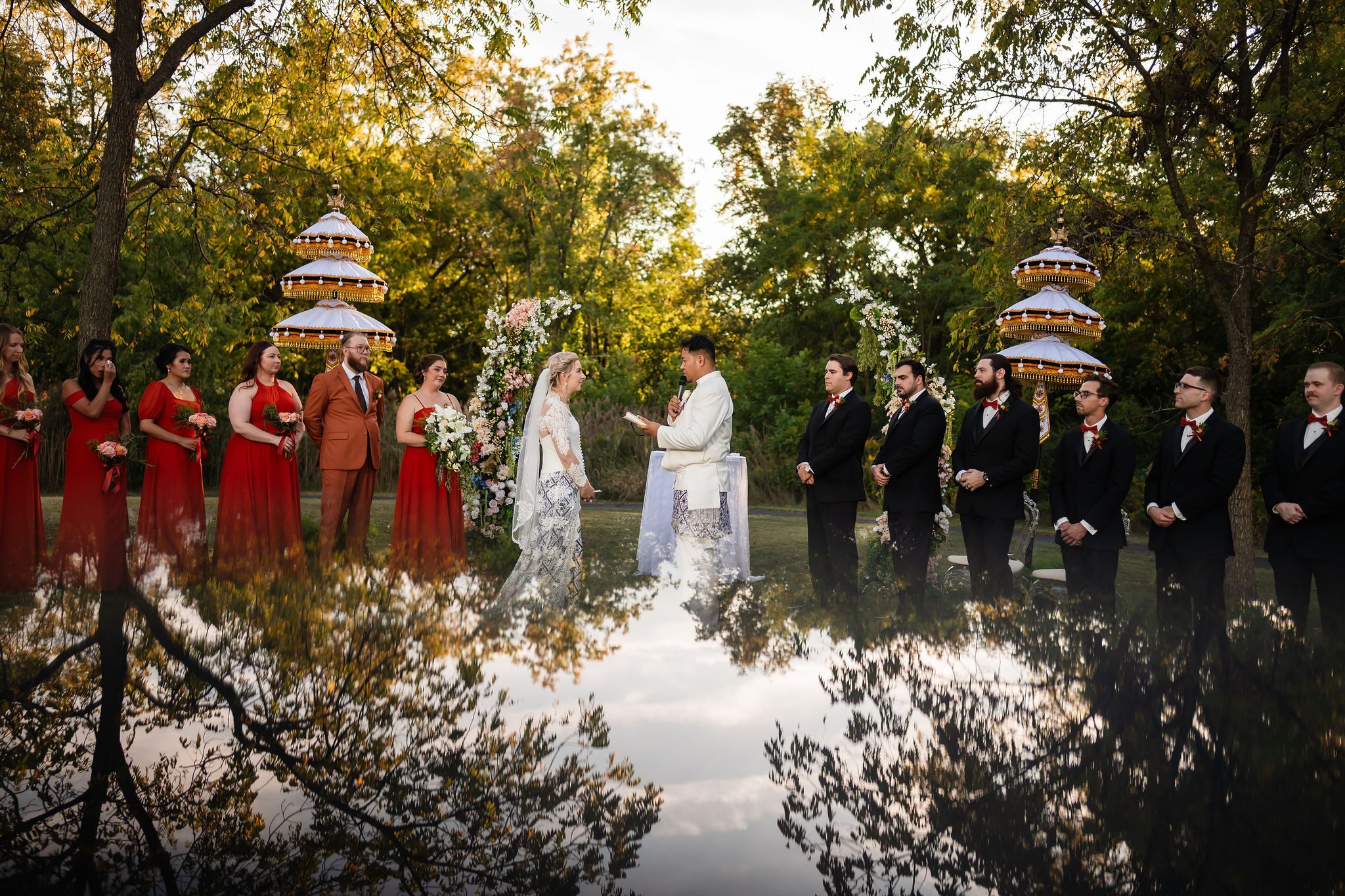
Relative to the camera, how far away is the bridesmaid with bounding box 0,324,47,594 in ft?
28.3

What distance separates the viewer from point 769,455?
2203cm

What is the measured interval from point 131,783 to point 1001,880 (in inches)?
117

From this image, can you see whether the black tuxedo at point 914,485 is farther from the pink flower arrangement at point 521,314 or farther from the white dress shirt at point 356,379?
the white dress shirt at point 356,379

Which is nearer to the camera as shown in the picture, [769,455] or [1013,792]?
[1013,792]

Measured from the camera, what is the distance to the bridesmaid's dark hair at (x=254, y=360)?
401 inches

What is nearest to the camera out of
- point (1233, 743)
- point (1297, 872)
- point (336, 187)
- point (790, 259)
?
point (1297, 872)

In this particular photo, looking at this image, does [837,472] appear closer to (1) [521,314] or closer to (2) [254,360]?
(1) [521,314]

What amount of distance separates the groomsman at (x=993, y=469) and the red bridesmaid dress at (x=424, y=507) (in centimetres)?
513

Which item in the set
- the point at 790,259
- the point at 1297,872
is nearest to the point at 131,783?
the point at 1297,872

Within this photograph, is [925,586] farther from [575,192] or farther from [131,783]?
[575,192]

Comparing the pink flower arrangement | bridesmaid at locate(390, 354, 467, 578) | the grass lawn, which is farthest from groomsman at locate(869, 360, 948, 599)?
the pink flower arrangement

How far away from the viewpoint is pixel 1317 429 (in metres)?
7.19

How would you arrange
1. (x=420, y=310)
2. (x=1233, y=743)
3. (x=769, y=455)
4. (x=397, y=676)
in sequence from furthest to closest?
(x=420, y=310)
(x=769, y=455)
(x=397, y=676)
(x=1233, y=743)

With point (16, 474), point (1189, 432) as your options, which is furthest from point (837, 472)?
point (16, 474)
